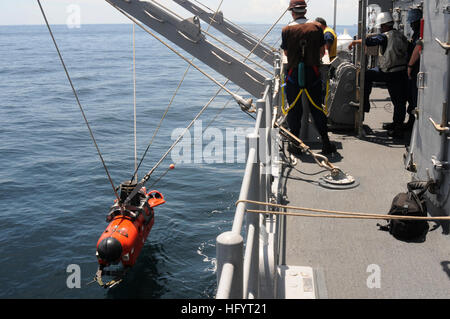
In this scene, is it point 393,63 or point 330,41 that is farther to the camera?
point 330,41

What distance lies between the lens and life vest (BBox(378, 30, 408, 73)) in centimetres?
671

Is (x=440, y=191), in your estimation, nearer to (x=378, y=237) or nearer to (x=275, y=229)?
(x=378, y=237)

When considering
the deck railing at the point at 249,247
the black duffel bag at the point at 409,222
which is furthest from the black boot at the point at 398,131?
the deck railing at the point at 249,247

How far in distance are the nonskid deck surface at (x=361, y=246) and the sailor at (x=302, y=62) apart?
76cm

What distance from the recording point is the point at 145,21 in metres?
7.50

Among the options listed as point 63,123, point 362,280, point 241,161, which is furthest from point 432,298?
point 63,123

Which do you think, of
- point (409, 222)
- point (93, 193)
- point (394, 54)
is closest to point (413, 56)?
point (394, 54)

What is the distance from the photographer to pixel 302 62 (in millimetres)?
5977

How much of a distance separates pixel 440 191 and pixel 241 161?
46.2ft

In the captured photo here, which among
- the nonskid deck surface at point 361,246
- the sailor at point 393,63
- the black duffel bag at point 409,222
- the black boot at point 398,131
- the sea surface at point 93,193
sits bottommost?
the sea surface at point 93,193

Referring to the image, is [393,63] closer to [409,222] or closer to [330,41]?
[330,41]

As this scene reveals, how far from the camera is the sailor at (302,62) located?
5859 millimetres

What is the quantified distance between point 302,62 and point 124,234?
19.1 ft

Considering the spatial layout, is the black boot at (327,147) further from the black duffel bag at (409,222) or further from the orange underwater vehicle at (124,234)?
the orange underwater vehicle at (124,234)
